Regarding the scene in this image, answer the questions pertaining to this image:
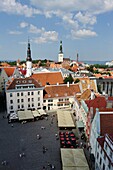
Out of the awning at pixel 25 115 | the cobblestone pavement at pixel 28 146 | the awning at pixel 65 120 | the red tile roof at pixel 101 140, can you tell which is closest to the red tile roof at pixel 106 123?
the red tile roof at pixel 101 140

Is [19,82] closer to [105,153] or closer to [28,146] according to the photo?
[28,146]

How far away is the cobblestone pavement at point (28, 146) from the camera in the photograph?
32656mm

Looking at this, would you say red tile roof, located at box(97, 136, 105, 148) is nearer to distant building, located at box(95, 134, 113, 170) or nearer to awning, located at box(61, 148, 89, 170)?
distant building, located at box(95, 134, 113, 170)

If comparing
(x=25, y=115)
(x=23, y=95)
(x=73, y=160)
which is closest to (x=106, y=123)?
(x=73, y=160)

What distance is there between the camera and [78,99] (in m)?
53.5

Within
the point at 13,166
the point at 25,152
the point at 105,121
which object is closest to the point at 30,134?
the point at 25,152

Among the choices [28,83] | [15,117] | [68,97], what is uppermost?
[28,83]

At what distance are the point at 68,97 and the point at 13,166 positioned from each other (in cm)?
3407

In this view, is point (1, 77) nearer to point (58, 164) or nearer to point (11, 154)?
point (11, 154)

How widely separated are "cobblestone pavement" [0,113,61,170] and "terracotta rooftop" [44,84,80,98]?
12.5 metres

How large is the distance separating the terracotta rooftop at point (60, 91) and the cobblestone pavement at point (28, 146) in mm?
12530

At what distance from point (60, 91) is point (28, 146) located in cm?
2769

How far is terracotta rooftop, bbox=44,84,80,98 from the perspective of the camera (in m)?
61.8

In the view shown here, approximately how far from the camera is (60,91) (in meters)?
63.1
